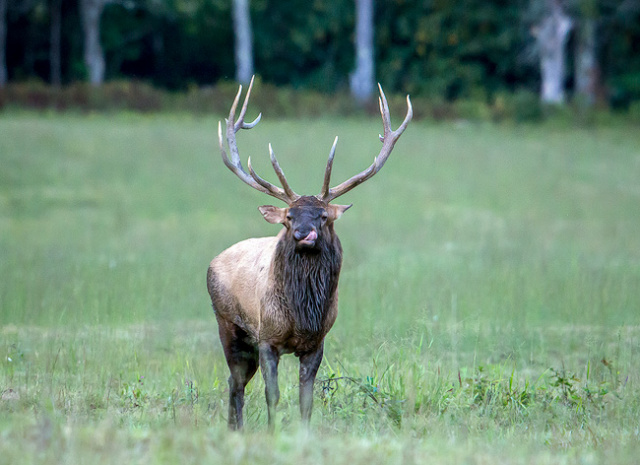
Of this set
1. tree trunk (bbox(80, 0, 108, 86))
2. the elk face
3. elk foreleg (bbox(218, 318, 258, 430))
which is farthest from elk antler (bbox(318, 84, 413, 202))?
tree trunk (bbox(80, 0, 108, 86))

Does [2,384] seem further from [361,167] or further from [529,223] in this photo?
[361,167]

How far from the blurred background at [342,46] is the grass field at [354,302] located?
10.7 meters

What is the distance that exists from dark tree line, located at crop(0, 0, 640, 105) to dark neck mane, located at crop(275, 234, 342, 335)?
95.0 ft

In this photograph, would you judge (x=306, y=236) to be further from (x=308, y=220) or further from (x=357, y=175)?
(x=357, y=175)

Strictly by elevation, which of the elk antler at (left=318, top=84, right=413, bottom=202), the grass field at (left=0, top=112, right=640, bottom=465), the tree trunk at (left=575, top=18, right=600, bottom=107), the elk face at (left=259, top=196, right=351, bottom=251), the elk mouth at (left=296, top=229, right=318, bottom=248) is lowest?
the grass field at (left=0, top=112, right=640, bottom=465)

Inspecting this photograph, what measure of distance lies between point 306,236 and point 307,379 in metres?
0.98

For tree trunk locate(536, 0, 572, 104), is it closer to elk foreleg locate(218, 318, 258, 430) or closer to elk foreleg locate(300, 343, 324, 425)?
elk foreleg locate(218, 318, 258, 430)

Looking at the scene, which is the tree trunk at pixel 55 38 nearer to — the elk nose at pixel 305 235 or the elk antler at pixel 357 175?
the elk antler at pixel 357 175

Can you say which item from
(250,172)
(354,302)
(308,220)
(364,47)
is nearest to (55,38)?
(364,47)

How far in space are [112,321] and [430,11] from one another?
33374mm

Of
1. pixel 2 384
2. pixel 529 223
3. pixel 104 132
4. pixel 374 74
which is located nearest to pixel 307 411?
pixel 2 384

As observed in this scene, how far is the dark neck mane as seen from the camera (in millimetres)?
6500

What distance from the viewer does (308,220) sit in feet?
20.8

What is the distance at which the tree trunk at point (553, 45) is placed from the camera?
3256 cm
